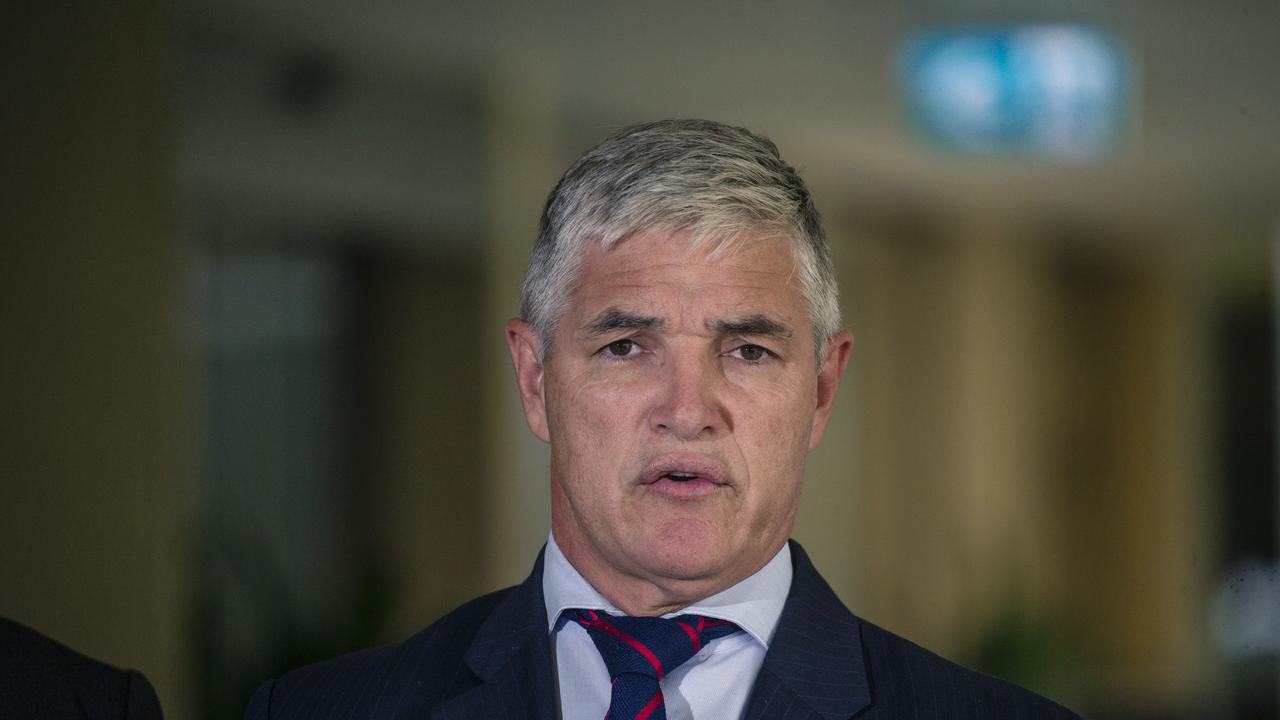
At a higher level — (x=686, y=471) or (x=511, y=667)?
(x=686, y=471)

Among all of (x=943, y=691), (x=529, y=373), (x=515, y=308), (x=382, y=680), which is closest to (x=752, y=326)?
(x=529, y=373)

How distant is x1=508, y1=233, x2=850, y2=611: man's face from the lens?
4.84 feet

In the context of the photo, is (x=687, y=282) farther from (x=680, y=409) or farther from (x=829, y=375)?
(x=829, y=375)

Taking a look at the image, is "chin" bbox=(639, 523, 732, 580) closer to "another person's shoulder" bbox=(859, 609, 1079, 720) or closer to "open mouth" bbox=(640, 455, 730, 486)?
"open mouth" bbox=(640, 455, 730, 486)

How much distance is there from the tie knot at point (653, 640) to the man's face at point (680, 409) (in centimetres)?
2

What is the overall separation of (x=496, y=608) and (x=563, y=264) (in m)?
0.38

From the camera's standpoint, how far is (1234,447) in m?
10.6

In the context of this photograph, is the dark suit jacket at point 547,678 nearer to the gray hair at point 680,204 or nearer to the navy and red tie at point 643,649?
the navy and red tie at point 643,649

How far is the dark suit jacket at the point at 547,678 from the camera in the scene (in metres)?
1.50

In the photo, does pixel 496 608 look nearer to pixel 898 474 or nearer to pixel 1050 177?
pixel 1050 177

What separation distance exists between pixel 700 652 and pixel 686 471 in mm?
207

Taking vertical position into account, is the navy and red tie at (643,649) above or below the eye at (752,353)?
below

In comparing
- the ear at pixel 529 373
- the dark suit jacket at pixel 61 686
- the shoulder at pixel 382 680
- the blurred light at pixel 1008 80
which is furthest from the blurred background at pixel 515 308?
the ear at pixel 529 373

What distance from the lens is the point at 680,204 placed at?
1491mm
